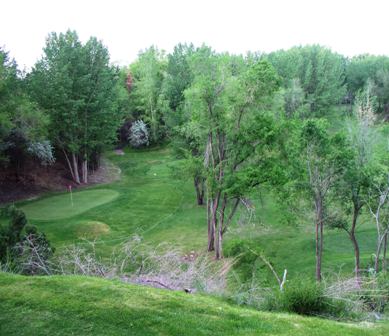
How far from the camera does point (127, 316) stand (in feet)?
23.8

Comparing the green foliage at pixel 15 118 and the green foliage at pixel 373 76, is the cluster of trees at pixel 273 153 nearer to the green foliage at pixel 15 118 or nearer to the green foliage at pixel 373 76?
the green foliage at pixel 15 118

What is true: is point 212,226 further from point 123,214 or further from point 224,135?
point 123,214

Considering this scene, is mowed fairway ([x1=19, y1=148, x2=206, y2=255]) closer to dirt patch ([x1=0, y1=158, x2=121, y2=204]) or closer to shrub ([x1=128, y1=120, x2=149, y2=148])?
dirt patch ([x1=0, y1=158, x2=121, y2=204])

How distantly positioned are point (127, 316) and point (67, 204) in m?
23.4

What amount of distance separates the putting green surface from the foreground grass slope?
761 inches

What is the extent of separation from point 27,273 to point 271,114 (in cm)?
1408

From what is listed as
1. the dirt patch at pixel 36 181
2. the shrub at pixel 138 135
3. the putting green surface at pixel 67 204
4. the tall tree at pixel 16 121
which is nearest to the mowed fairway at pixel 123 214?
the putting green surface at pixel 67 204

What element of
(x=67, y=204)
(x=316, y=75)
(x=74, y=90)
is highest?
(x=316, y=75)

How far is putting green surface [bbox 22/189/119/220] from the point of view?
1059 inches

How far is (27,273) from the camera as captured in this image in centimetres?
1288

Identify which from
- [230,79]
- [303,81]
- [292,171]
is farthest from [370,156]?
[303,81]

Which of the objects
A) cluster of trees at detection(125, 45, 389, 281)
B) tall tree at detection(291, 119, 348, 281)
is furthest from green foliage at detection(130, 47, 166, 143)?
tall tree at detection(291, 119, 348, 281)

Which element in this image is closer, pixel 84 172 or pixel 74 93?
pixel 74 93

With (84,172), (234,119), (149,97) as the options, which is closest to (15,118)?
(84,172)
